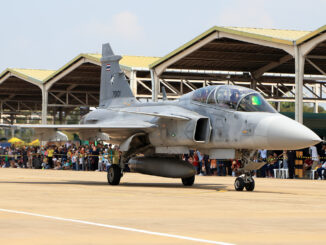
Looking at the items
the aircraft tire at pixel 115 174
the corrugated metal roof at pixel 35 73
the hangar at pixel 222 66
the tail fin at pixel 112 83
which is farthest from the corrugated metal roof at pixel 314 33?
the corrugated metal roof at pixel 35 73

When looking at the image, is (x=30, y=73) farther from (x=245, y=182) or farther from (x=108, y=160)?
(x=245, y=182)

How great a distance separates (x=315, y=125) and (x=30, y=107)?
124ft

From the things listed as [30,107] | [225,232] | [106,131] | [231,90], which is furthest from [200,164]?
[30,107]

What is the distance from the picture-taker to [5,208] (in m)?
11.3

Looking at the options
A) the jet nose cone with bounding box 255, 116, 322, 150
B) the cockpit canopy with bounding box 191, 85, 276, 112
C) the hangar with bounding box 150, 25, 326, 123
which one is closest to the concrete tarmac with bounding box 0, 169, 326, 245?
the jet nose cone with bounding box 255, 116, 322, 150

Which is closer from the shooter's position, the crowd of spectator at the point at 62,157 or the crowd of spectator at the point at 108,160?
the crowd of spectator at the point at 108,160

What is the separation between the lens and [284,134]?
16.1 metres

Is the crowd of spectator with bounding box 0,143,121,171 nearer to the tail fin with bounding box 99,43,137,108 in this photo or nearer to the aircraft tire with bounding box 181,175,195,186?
the tail fin with bounding box 99,43,137,108

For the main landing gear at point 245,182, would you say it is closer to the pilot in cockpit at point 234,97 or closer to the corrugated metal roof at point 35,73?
the pilot in cockpit at point 234,97

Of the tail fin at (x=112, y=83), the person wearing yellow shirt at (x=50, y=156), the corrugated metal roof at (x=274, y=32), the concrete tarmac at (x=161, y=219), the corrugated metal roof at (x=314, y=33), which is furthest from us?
the person wearing yellow shirt at (x=50, y=156)

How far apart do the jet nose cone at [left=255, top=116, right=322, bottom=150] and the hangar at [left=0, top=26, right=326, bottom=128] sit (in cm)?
1184

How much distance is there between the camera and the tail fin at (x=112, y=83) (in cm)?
2333

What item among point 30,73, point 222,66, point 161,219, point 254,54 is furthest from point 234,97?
point 30,73

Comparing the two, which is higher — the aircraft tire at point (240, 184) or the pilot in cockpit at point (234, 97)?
the pilot in cockpit at point (234, 97)
